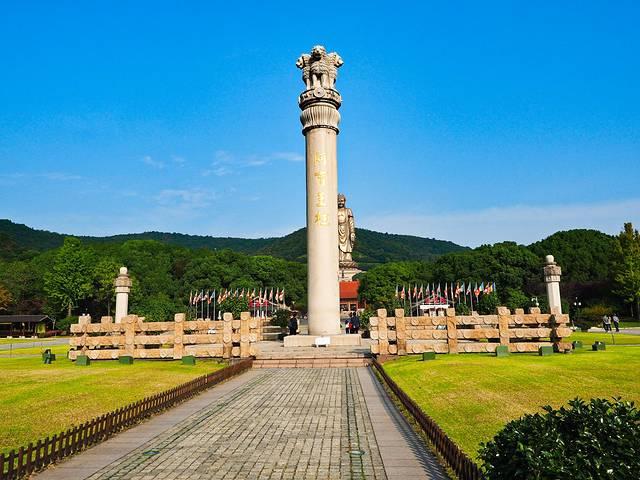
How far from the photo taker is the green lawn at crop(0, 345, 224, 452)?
11.5m

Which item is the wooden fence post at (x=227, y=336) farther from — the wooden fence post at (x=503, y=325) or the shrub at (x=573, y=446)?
the shrub at (x=573, y=446)

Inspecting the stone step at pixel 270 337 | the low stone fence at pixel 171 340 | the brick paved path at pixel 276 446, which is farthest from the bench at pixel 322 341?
the brick paved path at pixel 276 446

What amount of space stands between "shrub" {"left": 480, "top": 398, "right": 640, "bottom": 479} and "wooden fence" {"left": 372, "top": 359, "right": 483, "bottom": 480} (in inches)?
35.6

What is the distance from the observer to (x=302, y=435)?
10.6 metres

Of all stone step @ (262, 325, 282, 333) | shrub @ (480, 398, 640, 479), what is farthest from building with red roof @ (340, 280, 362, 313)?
shrub @ (480, 398, 640, 479)

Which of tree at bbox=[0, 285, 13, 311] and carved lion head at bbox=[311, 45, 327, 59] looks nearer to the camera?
carved lion head at bbox=[311, 45, 327, 59]

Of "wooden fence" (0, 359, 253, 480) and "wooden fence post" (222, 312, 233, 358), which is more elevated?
"wooden fence post" (222, 312, 233, 358)

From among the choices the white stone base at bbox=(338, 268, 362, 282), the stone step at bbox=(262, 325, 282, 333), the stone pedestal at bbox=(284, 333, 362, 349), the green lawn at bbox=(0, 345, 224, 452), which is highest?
the white stone base at bbox=(338, 268, 362, 282)

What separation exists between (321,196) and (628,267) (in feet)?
161

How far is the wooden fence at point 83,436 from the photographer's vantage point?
7.41 m

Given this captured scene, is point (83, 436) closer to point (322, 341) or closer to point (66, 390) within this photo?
point (66, 390)

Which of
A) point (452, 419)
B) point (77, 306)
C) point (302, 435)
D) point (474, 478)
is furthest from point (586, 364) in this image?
point (77, 306)

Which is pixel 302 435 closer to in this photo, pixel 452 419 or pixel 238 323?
pixel 452 419

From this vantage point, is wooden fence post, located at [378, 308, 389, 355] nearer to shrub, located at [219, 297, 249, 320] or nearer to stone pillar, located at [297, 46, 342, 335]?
stone pillar, located at [297, 46, 342, 335]
